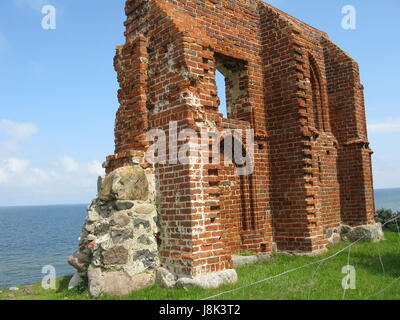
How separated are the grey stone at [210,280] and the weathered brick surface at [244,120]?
0.14 meters

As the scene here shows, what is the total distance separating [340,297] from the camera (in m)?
5.01

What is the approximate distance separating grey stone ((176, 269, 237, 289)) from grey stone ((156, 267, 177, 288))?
15 centimetres

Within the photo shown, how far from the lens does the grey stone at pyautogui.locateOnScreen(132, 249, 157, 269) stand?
5.89m

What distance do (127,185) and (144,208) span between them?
0.49m

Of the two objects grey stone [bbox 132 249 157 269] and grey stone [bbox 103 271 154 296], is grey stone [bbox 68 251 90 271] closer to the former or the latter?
grey stone [bbox 103 271 154 296]

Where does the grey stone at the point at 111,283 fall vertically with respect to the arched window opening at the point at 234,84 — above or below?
below

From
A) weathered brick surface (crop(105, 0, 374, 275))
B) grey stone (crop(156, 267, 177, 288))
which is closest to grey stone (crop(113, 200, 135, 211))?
weathered brick surface (crop(105, 0, 374, 275))

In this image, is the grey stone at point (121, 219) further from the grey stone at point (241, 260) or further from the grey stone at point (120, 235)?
the grey stone at point (241, 260)

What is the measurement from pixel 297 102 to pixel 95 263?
5.69 metres

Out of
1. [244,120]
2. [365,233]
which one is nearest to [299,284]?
[244,120]

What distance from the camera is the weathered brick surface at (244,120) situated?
19.7ft

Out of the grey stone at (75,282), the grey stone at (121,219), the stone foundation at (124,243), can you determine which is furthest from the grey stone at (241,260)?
the grey stone at (75,282)

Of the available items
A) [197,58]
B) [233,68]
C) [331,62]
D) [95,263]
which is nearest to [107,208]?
[95,263]

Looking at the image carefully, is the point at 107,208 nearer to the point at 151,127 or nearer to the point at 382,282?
the point at 151,127
